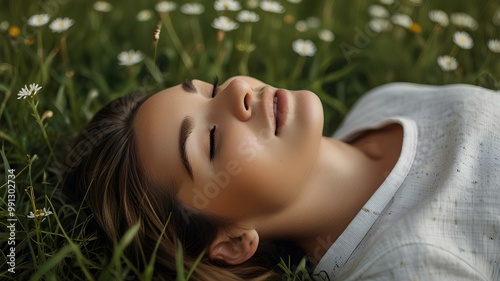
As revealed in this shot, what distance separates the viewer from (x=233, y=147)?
1207 mm

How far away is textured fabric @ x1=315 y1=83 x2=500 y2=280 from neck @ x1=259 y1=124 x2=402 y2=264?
0.20 ft

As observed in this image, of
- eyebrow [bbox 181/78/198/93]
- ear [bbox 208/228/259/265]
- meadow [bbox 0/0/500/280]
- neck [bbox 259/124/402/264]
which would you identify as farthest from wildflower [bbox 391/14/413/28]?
ear [bbox 208/228/259/265]

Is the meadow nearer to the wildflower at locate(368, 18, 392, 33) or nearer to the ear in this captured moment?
the wildflower at locate(368, 18, 392, 33)

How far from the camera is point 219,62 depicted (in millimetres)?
2016

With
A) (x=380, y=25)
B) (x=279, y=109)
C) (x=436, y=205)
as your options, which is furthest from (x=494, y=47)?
(x=279, y=109)

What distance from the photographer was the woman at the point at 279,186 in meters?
1.20

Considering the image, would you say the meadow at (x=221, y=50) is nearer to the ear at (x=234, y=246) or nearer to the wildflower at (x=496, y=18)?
the wildflower at (x=496, y=18)

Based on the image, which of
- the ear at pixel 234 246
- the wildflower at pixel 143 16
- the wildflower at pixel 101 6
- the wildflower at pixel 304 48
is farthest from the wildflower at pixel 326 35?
the ear at pixel 234 246

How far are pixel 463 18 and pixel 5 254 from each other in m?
1.85

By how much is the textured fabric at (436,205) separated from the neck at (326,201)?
0.06 m

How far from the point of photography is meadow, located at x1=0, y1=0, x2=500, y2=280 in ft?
5.88

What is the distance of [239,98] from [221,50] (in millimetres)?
889

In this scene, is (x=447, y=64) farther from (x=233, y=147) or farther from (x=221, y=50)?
(x=233, y=147)

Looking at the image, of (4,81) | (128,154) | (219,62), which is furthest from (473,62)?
(4,81)
